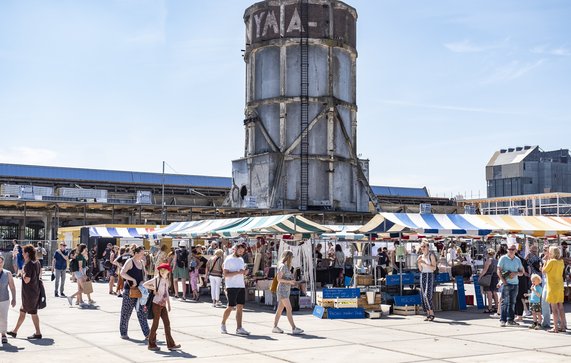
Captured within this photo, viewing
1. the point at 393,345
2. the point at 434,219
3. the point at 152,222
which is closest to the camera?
the point at 393,345

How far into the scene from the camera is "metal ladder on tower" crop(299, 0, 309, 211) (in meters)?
55.6

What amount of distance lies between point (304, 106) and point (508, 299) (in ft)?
130

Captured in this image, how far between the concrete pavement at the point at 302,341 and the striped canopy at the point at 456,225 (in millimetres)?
2541

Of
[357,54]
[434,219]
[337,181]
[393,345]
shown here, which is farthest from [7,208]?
[393,345]

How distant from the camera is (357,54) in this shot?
198 ft

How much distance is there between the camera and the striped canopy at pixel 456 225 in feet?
68.6

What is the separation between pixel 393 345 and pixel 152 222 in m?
58.7

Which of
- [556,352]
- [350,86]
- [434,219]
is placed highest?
[350,86]

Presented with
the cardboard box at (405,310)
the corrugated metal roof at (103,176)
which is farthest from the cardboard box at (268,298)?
the corrugated metal roof at (103,176)

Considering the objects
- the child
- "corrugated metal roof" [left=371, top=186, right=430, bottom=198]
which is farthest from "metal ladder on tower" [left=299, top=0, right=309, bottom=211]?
"corrugated metal roof" [left=371, top=186, right=430, bottom=198]

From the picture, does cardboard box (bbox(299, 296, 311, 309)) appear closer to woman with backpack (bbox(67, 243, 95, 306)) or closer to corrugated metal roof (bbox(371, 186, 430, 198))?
woman with backpack (bbox(67, 243, 95, 306))

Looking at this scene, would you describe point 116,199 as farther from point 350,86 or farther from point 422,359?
point 422,359

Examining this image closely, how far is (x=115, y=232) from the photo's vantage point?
4059 cm

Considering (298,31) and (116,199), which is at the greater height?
(298,31)
